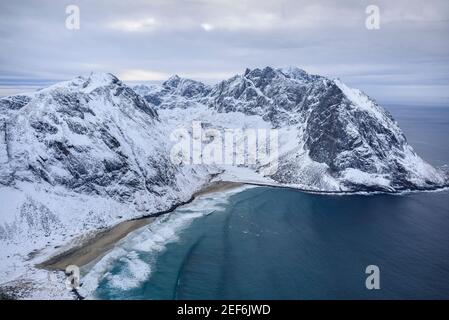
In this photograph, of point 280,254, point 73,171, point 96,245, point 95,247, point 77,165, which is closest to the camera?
point 280,254

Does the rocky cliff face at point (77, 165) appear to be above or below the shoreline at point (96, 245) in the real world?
above

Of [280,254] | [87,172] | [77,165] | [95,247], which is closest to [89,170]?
[87,172]

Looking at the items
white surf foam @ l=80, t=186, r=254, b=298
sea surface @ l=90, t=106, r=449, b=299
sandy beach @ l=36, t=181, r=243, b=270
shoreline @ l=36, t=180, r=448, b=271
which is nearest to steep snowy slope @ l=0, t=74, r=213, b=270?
shoreline @ l=36, t=180, r=448, b=271

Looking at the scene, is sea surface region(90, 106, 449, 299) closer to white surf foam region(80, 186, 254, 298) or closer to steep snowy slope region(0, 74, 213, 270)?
white surf foam region(80, 186, 254, 298)

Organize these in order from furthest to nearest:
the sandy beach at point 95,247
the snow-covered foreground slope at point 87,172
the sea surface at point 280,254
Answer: the snow-covered foreground slope at point 87,172
the sandy beach at point 95,247
the sea surface at point 280,254

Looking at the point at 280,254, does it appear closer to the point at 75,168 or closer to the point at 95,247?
the point at 95,247

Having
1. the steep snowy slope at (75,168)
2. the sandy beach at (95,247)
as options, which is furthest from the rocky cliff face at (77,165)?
the sandy beach at (95,247)

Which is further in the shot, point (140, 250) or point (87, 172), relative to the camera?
point (87, 172)

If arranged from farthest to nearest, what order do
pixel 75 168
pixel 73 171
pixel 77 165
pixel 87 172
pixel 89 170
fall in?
pixel 89 170 < pixel 87 172 < pixel 77 165 < pixel 75 168 < pixel 73 171

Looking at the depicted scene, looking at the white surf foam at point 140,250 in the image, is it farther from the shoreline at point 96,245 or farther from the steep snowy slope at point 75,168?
the steep snowy slope at point 75,168
